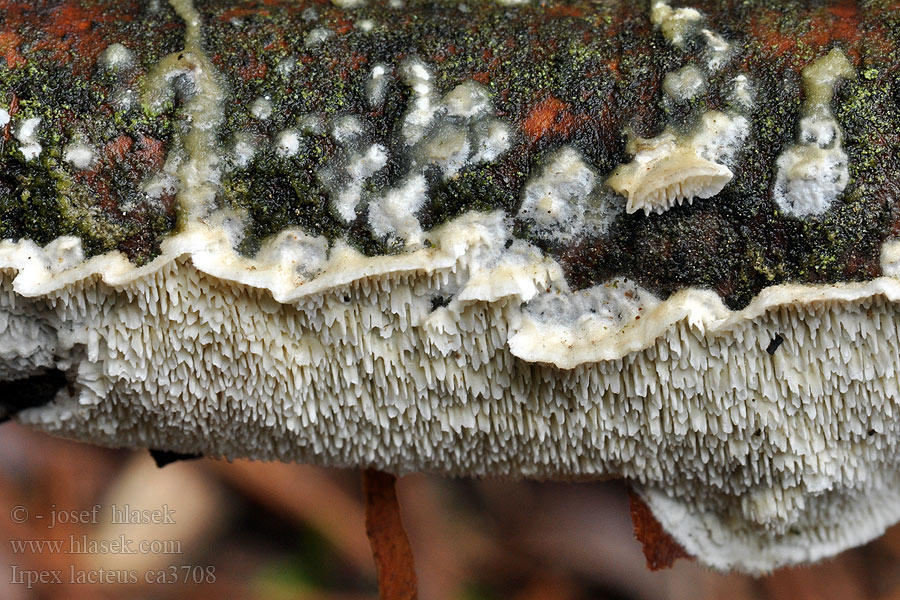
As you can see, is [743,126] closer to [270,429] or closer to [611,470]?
[611,470]

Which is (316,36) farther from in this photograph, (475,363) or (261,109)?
(475,363)

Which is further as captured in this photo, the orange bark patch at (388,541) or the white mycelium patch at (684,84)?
the orange bark patch at (388,541)

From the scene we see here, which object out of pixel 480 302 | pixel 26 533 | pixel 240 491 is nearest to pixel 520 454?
pixel 480 302

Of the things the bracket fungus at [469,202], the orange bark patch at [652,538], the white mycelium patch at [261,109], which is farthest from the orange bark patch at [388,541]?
the white mycelium patch at [261,109]

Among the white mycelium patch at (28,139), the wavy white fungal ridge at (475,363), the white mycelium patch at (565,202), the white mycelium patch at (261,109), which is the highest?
the white mycelium patch at (261,109)

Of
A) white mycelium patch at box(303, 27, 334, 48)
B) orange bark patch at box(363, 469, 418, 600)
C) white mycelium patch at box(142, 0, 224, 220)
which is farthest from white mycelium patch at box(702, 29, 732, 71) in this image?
orange bark patch at box(363, 469, 418, 600)

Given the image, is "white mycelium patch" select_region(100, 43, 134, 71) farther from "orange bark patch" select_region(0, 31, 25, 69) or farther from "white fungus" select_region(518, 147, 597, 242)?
"white fungus" select_region(518, 147, 597, 242)

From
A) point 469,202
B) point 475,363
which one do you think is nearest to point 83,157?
point 469,202

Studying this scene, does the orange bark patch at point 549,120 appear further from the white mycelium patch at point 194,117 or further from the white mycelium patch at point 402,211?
the white mycelium patch at point 194,117
